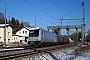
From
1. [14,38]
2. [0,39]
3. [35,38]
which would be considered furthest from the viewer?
[14,38]

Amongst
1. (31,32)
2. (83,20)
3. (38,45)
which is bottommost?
(38,45)

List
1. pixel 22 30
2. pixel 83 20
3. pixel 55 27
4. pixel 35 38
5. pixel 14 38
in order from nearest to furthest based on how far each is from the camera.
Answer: pixel 35 38
pixel 83 20
pixel 55 27
pixel 14 38
pixel 22 30

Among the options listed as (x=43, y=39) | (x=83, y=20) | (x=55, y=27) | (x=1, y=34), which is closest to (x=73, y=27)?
(x=55, y=27)

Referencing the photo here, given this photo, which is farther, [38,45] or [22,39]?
[22,39]

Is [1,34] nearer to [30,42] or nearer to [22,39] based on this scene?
[22,39]

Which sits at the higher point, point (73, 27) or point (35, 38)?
point (73, 27)

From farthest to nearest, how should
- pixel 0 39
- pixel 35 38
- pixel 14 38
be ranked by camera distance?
pixel 14 38 → pixel 0 39 → pixel 35 38

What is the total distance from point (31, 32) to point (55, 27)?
28.3 meters

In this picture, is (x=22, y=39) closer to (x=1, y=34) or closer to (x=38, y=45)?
(x=1, y=34)

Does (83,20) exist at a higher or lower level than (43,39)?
higher

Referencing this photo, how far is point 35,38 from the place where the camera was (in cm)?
2880

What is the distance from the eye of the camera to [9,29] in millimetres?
56625

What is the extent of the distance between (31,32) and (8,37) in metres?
27.9

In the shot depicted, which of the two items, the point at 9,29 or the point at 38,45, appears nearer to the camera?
the point at 38,45
